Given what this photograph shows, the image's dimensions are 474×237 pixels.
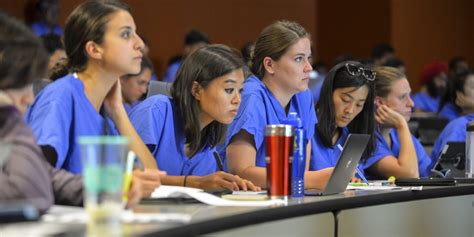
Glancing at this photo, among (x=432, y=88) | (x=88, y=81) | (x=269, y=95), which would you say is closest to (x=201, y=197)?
(x=88, y=81)

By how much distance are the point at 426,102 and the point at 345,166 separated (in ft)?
20.9

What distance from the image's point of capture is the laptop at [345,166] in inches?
107

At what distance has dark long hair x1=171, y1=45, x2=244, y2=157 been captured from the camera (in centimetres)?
312

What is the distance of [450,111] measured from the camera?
5.72 m

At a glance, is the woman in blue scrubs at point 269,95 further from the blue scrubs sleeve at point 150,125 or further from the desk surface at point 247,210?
the desk surface at point 247,210

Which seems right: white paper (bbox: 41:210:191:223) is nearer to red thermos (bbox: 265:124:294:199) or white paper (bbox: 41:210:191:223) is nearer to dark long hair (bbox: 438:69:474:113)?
red thermos (bbox: 265:124:294:199)

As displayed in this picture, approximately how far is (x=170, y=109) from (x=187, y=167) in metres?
0.20

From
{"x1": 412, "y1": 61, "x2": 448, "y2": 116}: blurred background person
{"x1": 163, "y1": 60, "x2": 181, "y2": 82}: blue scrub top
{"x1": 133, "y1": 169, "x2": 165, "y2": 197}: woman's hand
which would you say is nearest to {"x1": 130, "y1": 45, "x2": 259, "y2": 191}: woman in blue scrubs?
{"x1": 133, "y1": 169, "x2": 165, "y2": 197}: woman's hand

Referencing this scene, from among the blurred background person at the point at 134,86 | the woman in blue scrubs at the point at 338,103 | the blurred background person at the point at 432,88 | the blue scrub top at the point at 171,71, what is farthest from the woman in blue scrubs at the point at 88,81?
the blurred background person at the point at 432,88

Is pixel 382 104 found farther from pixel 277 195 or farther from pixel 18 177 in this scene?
pixel 18 177

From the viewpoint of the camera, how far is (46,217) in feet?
6.36

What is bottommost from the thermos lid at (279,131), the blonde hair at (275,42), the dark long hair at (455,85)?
the thermos lid at (279,131)

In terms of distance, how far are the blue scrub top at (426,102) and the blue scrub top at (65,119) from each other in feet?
21.6

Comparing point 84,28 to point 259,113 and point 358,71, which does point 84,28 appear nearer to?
point 259,113
